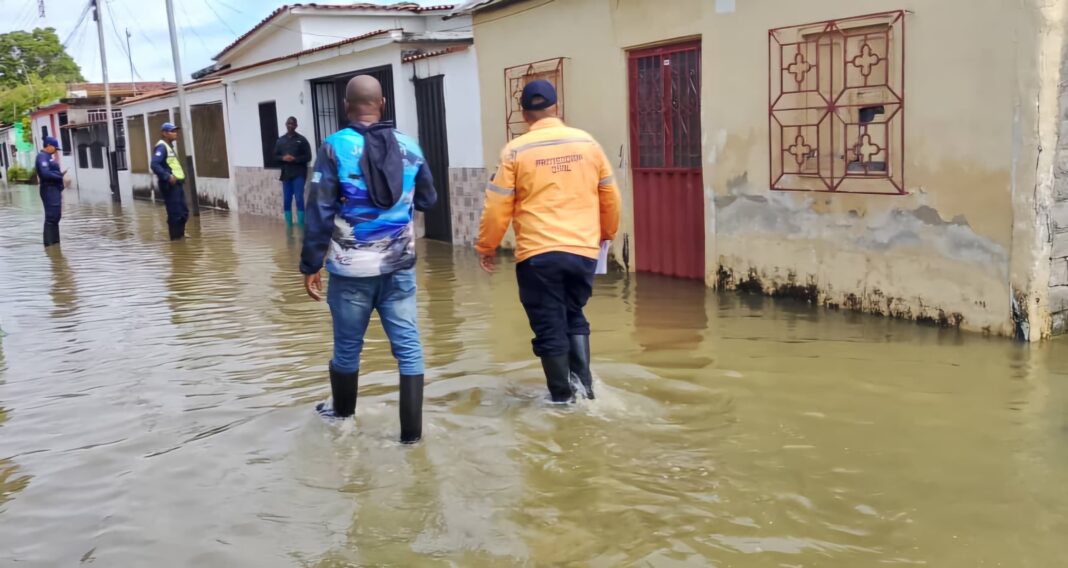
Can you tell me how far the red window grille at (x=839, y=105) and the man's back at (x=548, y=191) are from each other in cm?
277

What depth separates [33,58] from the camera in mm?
66750

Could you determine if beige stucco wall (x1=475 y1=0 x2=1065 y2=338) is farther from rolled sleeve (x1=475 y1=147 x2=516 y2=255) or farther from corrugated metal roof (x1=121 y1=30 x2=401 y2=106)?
corrugated metal roof (x1=121 y1=30 x2=401 y2=106)

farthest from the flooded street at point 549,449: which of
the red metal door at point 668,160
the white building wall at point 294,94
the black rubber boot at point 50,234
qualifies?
the black rubber boot at point 50,234

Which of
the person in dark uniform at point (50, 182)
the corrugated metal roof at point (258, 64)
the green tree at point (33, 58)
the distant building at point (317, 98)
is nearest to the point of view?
the distant building at point (317, 98)

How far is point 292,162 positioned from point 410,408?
39.5 ft

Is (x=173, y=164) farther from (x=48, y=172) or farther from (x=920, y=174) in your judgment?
(x=920, y=174)

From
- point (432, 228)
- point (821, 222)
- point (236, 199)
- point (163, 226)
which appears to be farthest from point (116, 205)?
point (821, 222)

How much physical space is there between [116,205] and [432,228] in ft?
45.4

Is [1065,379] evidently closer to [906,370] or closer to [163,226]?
[906,370]

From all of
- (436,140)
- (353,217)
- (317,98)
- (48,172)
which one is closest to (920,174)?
(353,217)

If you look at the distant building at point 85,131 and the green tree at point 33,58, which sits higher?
the green tree at point 33,58

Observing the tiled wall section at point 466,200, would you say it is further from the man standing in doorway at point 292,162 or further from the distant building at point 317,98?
the man standing in doorway at point 292,162

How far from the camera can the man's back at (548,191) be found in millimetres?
4621

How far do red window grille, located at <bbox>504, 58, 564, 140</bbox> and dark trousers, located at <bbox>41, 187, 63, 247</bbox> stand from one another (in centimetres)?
680
